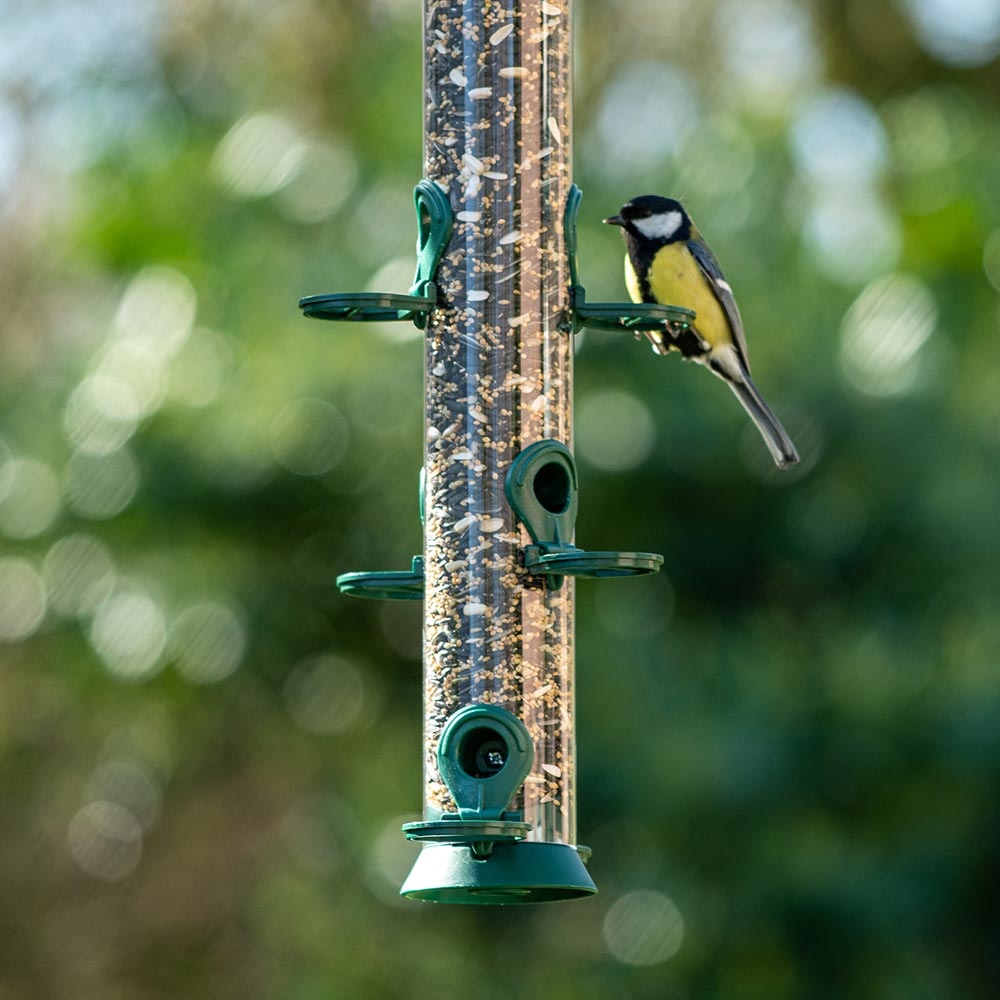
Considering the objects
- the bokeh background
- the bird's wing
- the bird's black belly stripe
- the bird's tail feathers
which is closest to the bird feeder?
the bird's black belly stripe

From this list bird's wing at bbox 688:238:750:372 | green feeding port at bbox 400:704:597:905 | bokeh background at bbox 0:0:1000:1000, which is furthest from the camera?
bokeh background at bbox 0:0:1000:1000

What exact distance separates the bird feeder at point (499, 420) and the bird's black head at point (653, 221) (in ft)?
4.45

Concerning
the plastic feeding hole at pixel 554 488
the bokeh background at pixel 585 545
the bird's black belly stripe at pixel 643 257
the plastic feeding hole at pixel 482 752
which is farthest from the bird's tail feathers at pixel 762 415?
the bokeh background at pixel 585 545

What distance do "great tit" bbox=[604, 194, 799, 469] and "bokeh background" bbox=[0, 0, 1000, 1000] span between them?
15.2 ft

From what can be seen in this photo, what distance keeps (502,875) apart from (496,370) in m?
1.49

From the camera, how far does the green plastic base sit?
21.1ft

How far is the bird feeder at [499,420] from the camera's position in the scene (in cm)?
667

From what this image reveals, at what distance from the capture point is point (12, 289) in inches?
736

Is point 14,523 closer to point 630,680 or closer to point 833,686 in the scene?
point 630,680

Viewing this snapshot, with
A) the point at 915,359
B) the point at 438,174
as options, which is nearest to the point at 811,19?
the point at 915,359

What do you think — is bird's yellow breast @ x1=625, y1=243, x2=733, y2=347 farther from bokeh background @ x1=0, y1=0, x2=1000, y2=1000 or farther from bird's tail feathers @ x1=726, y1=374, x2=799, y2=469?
bokeh background @ x1=0, y1=0, x2=1000, y2=1000

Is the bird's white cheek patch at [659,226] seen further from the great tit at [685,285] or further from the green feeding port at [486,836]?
the green feeding port at [486,836]

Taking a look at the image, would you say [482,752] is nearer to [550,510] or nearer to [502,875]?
[502,875]

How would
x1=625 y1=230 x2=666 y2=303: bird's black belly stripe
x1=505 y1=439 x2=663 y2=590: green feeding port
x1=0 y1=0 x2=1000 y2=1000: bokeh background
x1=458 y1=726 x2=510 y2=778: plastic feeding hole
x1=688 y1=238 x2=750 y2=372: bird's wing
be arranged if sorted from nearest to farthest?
1. x1=458 y1=726 x2=510 y2=778: plastic feeding hole
2. x1=505 y1=439 x2=663 y2=590: green feeding port
3. x1=625 y1=230 x2=666 y2=303: bird's black belly stripe
4. x1=688 y1=238 x2=750 y2=372: bird's wing
5. x1=0 y1=0 x2=1000 y2=1000: bokeh background
